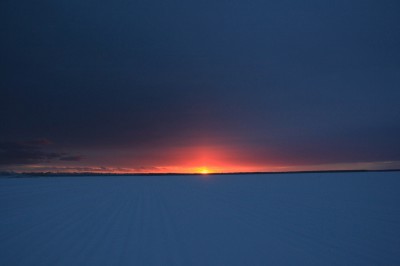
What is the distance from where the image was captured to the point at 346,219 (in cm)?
804

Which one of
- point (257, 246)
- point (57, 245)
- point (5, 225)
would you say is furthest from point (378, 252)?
point (5, 225)

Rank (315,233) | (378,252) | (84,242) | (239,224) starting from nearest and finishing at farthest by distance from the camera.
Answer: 1. (378,252)
2. (84,242)
3. (315,233)
4. (239,224)

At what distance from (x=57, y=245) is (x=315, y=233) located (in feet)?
18.0

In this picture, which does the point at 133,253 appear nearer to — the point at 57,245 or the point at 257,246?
the point at 57,245

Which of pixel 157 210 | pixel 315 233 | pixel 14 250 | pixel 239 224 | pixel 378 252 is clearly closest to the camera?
pixel 378 252

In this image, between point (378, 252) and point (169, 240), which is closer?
point (378, 252)

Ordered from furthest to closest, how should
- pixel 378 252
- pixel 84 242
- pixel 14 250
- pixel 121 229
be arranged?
pixel 121 229
pixel 84 242
pixel 14 250
pixel 378 252

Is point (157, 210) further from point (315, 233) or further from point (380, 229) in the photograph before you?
point (380, 229)

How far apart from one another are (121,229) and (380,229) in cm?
615

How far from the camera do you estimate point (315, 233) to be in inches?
256

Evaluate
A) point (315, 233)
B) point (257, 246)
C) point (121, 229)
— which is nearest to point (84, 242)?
point (121, 229)

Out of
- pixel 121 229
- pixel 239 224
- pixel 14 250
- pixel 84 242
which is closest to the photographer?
pixel 14 250

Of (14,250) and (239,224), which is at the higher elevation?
(239,224)

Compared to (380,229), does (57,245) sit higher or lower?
lower
